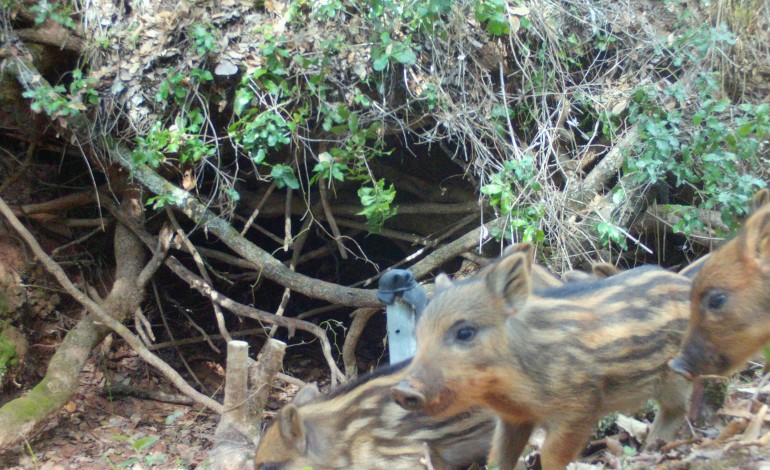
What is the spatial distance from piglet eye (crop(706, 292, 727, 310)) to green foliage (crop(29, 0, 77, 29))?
462 centimetres

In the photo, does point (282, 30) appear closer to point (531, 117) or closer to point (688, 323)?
point (531, 117)

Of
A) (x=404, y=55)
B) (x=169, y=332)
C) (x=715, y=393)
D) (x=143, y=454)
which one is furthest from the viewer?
(x=169, y=332)

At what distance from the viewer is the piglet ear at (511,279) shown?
3395mm

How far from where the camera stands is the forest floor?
10.3 feet

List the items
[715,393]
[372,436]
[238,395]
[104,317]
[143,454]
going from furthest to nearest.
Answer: [104,317], [143,454], [238,395], [372,436], [715,393]

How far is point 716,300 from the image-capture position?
3.62 metres

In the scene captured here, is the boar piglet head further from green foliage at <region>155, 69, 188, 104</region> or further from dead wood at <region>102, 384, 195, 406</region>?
dead wood at <region>102, 384, 195, 406</region>

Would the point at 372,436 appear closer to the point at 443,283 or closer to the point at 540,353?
the point at 443,283

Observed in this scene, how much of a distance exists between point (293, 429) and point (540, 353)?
1.62m

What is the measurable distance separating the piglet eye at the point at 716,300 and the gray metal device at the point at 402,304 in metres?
1.57

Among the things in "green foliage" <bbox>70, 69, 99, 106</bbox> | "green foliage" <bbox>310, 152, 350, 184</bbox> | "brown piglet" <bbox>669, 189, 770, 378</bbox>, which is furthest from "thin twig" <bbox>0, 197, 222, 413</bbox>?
"brown piglet" <bbox>669, 189, 770, 378</bbox>

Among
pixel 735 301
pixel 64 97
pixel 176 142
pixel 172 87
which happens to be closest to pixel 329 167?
pixel 176 142

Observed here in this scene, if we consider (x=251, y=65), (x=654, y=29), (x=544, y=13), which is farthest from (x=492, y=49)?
(x=251, y=65)

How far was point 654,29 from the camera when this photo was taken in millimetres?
6406
